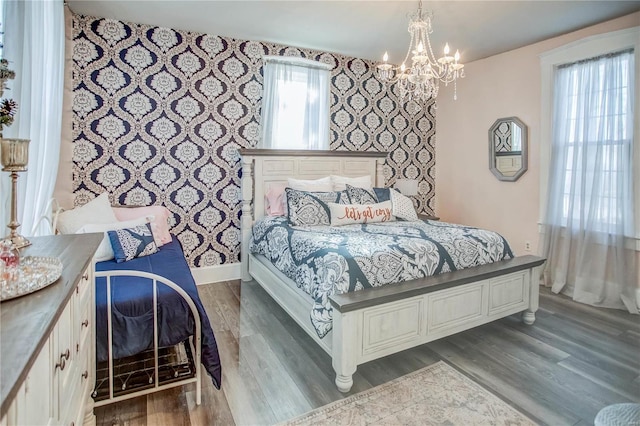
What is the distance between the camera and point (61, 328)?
113 centimetres

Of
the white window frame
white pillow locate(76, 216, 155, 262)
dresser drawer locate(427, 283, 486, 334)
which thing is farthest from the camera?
the white window frame

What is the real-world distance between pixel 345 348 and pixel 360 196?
1977 mm

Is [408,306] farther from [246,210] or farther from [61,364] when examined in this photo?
[246,210]

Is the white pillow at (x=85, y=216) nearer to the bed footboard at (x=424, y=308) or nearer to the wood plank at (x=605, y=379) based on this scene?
the bed footboard at (x=424, y=308)

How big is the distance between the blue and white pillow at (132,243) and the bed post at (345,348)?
157 centimetres

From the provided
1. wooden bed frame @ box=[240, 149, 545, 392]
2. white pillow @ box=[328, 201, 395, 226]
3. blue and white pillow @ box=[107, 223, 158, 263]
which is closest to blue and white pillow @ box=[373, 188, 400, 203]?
white pillow @ box=[328, 201, 395, 226]

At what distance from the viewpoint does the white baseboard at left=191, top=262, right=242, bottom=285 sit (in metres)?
3.99

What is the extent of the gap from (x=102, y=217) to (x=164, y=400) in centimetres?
162

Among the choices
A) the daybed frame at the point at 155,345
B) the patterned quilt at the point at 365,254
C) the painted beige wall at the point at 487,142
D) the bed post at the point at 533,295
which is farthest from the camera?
the painted beige wall at the point at 487,142

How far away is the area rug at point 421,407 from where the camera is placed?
1.86m

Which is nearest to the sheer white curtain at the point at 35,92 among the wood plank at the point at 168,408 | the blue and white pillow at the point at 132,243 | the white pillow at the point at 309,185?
the blue and white pillow at the point at 132,243

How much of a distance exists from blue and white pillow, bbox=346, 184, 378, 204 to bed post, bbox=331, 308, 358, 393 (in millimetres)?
1797

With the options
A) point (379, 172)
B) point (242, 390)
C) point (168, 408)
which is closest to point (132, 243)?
point (168, 408)

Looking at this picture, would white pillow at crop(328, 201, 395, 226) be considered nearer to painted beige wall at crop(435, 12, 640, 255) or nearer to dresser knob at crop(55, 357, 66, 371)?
painted beige wall at crop(435, 12, 640, 255)
